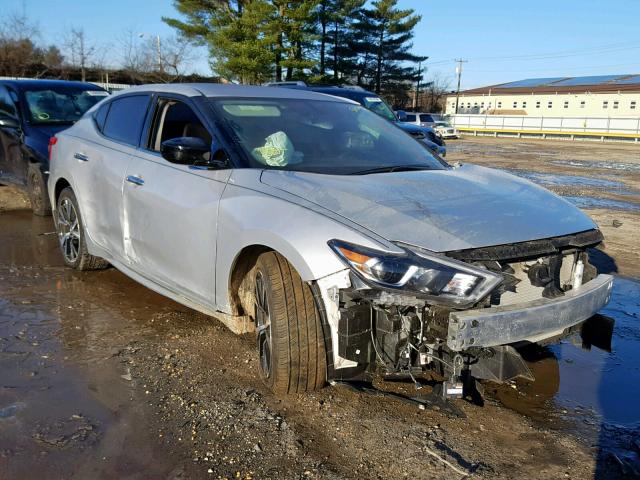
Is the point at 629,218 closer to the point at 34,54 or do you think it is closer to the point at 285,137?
the point at 285,137

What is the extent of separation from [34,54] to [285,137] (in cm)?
4489

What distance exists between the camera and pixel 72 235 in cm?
565

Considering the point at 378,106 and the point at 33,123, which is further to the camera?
the point at 378,106

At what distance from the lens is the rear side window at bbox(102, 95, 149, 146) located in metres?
4.69

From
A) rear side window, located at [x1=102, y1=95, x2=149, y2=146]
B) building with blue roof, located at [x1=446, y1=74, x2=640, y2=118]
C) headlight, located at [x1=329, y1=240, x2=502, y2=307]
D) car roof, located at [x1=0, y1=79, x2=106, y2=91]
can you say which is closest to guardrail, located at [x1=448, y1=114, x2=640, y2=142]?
building with blue roof, located at [x1=446, y1=74, x2=640, y2=118]

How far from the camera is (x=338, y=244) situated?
9.34 feet

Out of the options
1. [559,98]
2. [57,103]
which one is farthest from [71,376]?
[559,98]

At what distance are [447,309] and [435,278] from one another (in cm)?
17

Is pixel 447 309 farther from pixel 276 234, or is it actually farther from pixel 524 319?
pixel 276 234

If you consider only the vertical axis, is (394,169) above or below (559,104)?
below

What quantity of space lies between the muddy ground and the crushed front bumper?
0.48m

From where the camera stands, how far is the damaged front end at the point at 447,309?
2715 mm

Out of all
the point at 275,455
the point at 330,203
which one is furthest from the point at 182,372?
the point at 330,203

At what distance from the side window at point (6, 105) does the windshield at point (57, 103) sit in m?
0.21
